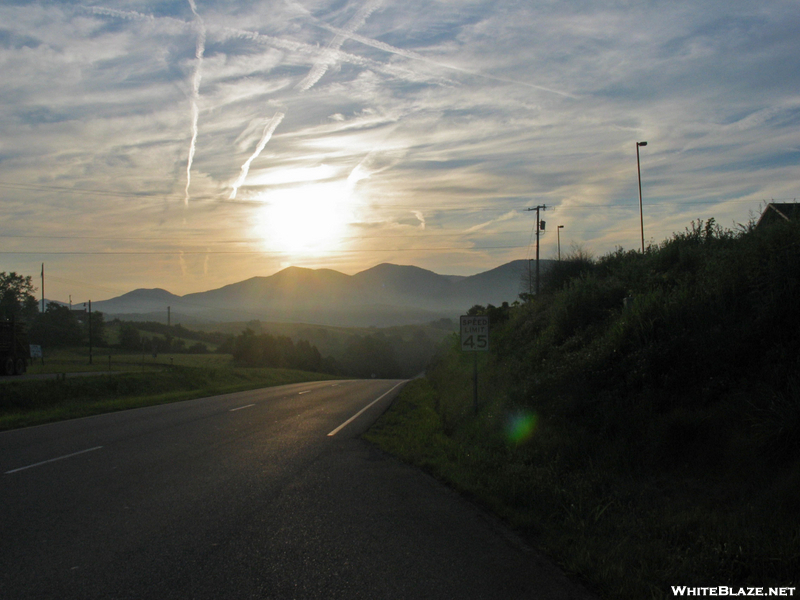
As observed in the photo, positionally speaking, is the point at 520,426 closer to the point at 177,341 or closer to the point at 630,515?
the point at 630,515

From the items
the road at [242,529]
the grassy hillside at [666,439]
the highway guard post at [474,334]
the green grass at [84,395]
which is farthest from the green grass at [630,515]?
the green grass at [84,395]

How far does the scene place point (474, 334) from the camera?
15.0 m

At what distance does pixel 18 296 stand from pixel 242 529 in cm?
10050

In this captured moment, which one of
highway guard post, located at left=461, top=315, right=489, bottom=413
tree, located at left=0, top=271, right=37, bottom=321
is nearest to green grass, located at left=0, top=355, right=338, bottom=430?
highway guard post, located at left=461, top=315, right=489, bottom=413

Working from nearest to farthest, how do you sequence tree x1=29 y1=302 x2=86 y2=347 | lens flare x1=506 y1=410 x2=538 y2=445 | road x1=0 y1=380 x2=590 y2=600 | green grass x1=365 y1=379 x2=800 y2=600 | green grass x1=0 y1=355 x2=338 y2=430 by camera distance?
road x1=0 y1=380 x2=590 y2=600 < green grass x1=365 y1=379 x2=800 y2=600 < lens flare x1=506 y1=410 x2=538 y2=445 < green grass x1=0 y1=355 x2=338 y2=430 < tree x1=29 y1=302 x2=86 y2=347

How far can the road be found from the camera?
15.2 feet

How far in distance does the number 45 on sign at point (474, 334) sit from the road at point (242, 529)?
5027 millimetres

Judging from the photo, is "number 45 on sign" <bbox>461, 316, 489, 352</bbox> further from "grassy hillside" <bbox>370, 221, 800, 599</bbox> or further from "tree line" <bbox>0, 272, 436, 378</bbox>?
"tree line" <bbox>0, 272, 436, 378</bbox>

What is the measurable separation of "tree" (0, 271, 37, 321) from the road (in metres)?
89.2

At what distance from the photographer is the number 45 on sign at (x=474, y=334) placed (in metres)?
14.9

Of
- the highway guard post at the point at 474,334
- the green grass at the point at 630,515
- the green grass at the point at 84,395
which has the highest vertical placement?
the highway guard post at the point at 474,334

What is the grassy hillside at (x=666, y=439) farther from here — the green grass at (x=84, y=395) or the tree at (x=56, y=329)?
the tree at (x=56, y=329)

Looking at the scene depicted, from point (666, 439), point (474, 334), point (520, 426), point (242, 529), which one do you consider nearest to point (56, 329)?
point (474, 334)

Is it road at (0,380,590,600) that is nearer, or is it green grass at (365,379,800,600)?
road at (0,380,590,600)
